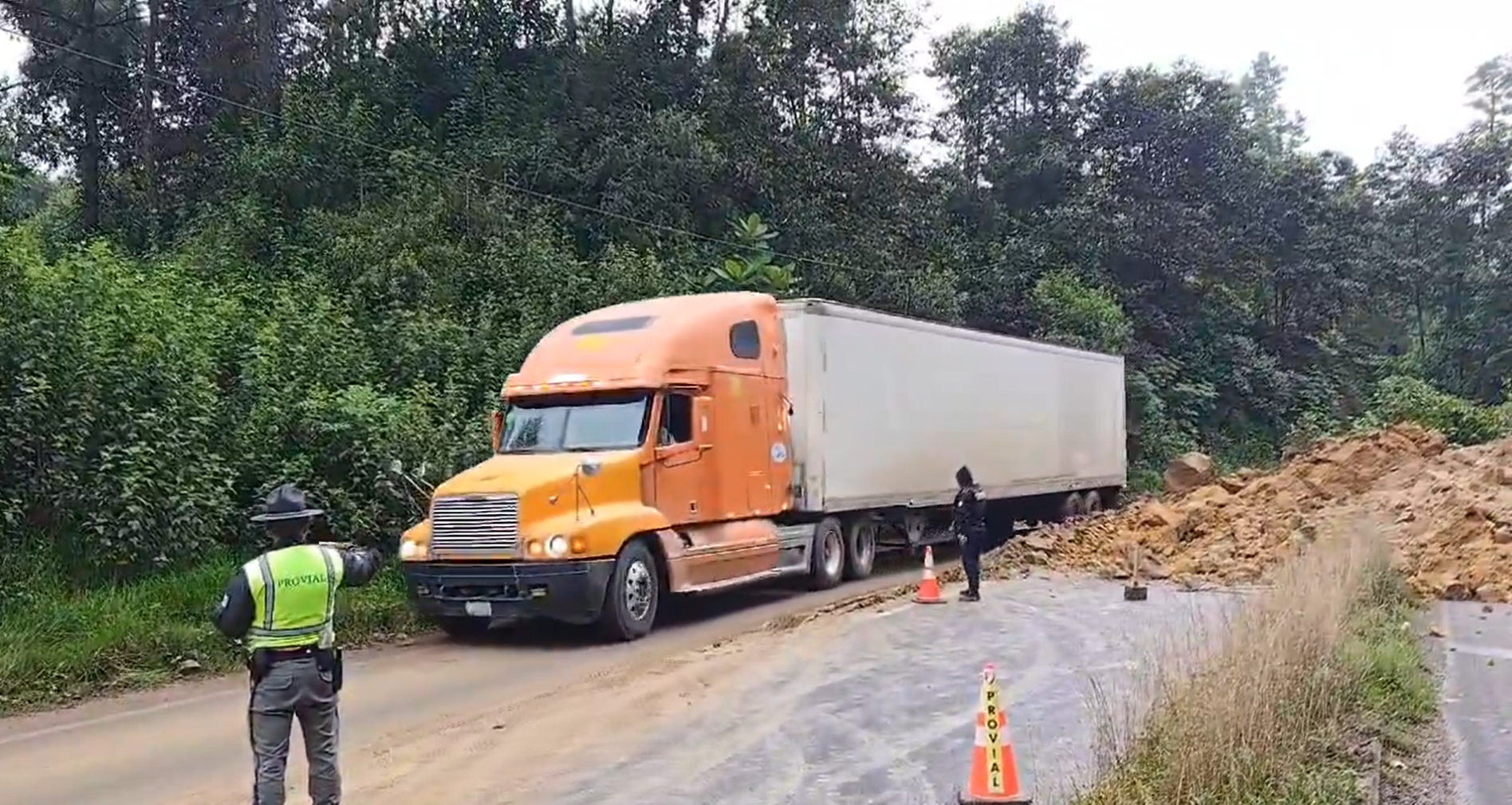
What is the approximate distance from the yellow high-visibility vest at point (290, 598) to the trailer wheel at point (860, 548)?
1204 cm

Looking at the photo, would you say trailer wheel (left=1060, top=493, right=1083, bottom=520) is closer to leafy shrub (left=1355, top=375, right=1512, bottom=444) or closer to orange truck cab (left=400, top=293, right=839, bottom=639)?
orange truck cab (left=400, top=293, right=839, bottom=639)

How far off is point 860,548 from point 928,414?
2179 mm

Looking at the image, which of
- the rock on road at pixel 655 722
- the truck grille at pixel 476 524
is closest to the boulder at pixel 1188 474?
the rock on road at pixel 655 722

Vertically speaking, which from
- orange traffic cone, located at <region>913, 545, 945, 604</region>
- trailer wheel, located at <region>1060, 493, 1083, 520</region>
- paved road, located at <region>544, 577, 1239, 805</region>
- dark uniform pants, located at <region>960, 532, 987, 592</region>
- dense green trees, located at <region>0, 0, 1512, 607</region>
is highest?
dense green trees, located at <region>0, 0, 1512, 607</region>

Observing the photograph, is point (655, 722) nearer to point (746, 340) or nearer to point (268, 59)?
point (746, 340)

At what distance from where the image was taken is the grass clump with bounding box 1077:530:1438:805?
583 cm

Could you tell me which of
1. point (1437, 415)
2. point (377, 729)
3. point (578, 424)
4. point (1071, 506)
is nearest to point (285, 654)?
point (377, 729)

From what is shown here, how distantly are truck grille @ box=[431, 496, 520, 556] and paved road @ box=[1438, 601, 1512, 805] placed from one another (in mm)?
7579

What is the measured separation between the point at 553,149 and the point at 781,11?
7022 mm

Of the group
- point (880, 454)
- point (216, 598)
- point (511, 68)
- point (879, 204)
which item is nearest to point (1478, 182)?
point (879, 204)

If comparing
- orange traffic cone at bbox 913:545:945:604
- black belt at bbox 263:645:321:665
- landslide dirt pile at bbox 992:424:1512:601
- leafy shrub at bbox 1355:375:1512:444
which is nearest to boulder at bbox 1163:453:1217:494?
landslide dirt pile at bbox 992:424:1512:601

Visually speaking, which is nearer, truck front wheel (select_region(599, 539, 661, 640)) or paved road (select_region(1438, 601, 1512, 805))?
paved road (select_region(1438, 601, 1512, 805))

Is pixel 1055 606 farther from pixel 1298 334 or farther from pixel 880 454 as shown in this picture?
pixel 1298 334

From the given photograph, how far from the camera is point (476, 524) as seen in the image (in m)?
12.2
